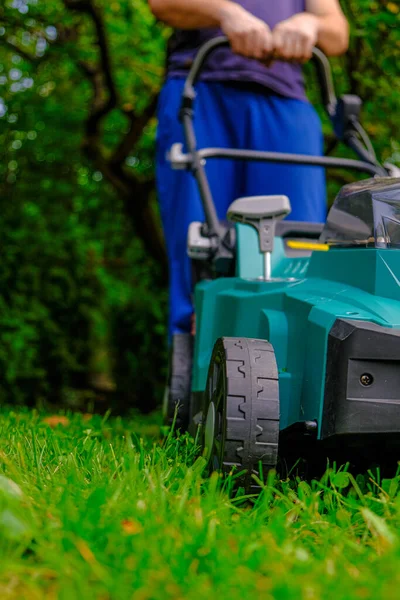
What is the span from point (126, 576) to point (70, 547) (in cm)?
13

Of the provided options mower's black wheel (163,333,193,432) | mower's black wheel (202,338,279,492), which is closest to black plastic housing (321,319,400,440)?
mower's black wheel (202,338,279,492)

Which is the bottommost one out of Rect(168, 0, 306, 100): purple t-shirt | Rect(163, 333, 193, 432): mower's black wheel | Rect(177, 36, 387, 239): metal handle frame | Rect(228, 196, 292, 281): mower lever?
Rect(163, 333, 193, 432): mower's black wheel

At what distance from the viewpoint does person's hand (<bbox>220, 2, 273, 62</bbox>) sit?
2500mm

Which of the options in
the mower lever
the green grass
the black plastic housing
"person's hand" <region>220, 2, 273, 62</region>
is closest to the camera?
the green grass

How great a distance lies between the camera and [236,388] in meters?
1.57

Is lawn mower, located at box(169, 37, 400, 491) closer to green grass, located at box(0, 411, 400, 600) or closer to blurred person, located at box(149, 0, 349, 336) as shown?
green grass, located at box(0, 411, 400, 600)

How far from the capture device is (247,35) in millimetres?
2508

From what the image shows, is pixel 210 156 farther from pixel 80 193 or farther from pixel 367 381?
pixel 80 193

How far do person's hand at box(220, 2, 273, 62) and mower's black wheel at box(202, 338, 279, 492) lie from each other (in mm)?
1237

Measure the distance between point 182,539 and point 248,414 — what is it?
411 millimetres

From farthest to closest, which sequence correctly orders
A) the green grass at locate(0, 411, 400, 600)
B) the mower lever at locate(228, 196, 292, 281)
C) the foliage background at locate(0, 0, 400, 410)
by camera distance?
1. the foliage background at locate(0, 0, 400, 410)
2. the mower lever at locate(228, 196, 292, 281)
3. the green grass at locate(0, 411, 400, 600)

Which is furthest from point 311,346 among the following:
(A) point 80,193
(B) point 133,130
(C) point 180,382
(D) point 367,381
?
(A) point 80,193

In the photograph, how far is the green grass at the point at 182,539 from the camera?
3.33 feet

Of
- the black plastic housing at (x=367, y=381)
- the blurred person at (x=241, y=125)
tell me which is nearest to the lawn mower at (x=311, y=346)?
the black plastic housing at (x=367, y=381)
